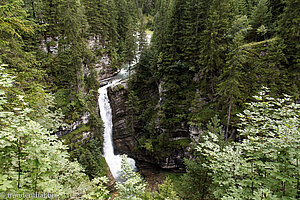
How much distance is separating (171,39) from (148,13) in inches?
2187

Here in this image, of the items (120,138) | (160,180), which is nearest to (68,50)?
(120,138)

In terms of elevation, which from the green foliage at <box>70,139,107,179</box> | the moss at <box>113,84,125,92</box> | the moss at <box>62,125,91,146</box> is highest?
the moss at <box>113,84,125,92</box>

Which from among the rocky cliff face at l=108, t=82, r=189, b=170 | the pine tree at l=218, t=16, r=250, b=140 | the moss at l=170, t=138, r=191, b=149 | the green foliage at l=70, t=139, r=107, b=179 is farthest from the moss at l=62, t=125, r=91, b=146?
the pine tree at l=218, t=16, r=250, b=140

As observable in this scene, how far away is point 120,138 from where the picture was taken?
26.3m

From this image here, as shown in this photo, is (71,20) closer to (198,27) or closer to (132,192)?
(198,27)

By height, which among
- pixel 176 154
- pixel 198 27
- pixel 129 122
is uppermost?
pixel 198 27

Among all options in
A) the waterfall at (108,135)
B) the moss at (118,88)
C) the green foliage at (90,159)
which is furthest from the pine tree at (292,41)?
the waterfall at (108,135)

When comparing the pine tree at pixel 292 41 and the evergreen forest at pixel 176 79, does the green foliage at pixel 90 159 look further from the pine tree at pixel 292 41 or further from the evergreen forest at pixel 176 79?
the pine tree at pixel 292 41

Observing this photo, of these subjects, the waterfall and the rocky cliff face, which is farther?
the waterfall

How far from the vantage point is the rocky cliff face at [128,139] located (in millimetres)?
20891

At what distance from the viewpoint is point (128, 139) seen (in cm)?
2612

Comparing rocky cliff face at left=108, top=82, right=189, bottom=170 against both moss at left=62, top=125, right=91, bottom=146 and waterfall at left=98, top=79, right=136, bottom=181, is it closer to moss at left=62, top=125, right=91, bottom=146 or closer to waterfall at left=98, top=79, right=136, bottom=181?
waterfall at left=98, top=79, right=136, bottom=181

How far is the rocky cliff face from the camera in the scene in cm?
2089

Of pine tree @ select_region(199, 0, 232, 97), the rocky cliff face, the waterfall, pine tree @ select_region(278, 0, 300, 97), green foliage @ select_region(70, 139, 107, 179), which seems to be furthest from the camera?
the waterfall
